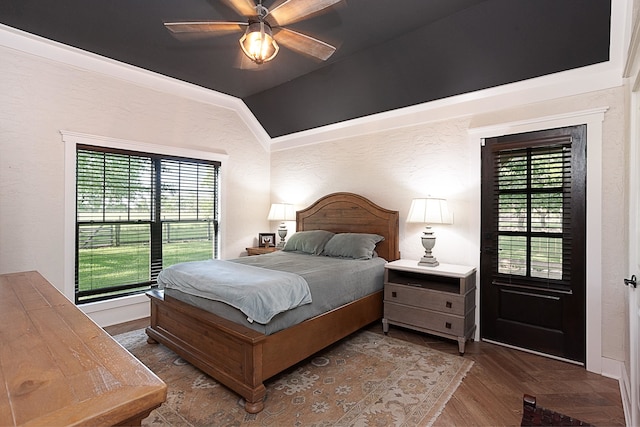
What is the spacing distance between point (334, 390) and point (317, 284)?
0.78 metres

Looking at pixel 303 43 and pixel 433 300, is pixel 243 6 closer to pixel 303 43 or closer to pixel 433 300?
pixel 303 43

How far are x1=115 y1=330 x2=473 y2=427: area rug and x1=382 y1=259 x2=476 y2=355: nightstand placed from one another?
23 centimetres

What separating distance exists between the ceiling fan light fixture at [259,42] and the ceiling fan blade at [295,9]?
0.33 ft

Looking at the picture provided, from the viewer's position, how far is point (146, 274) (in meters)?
3.92

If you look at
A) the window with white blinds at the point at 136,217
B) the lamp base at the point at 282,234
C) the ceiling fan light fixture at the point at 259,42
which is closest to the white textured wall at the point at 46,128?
the window with white blinds at the point at 136,217

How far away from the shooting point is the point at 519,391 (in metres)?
2.30

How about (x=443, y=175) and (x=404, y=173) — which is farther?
(x=404, y=173)

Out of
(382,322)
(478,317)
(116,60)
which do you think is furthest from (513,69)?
(116,60)

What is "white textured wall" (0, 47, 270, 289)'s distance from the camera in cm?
297

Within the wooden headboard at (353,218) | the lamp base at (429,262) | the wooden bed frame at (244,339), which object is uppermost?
the wooden headboard at (353,218)

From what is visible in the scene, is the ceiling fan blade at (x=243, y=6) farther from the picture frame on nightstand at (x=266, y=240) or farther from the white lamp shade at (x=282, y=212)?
the picture frame on nightstand at (x=266, y=240)

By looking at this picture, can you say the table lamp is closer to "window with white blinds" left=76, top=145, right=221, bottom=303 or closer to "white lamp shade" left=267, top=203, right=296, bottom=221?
"white lamp shade" left=267, top=203, right=296, bottom=221

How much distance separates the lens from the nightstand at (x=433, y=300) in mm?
2904

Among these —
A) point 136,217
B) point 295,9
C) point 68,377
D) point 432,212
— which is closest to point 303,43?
point 295,9
